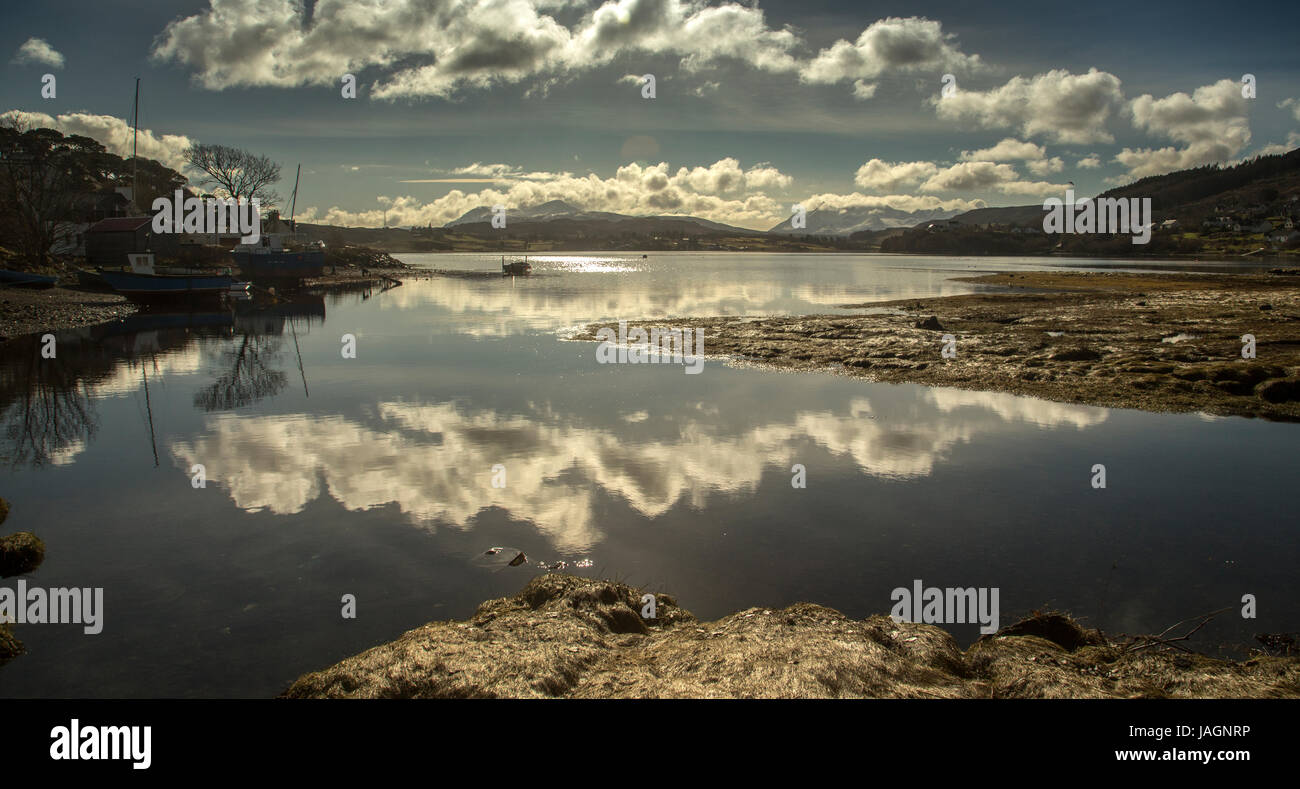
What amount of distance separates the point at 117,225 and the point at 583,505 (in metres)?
92.6

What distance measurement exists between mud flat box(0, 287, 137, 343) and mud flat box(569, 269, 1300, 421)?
102 ft

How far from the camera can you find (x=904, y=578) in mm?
10273

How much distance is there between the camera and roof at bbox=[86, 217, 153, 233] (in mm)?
80000

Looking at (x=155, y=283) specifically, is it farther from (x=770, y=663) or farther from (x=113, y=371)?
(x=770, y=663)

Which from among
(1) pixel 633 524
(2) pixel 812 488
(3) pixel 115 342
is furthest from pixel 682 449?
(3) pixel 115 342

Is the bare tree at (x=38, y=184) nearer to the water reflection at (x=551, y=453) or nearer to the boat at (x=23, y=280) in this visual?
the boat at (x=23, y=280)

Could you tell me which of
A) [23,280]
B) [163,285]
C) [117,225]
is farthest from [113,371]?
[117,225]

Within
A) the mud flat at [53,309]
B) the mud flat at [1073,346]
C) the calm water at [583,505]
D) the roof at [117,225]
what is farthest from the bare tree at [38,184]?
the mud flat at [1073,346]

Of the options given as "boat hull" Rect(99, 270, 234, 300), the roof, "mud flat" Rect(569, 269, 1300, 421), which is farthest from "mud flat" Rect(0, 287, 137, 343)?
"mud flat" Rect(569, 269, 1300, 421)

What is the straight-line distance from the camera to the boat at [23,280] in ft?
165

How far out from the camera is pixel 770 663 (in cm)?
662

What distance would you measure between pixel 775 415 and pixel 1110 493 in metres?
8.60

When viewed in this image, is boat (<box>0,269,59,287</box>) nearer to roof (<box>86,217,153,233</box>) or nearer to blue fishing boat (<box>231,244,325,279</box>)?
blue fishing boat (<box>231,244,325,279</box>)

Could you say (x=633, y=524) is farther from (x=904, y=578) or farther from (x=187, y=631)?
(x=187, y=631)
